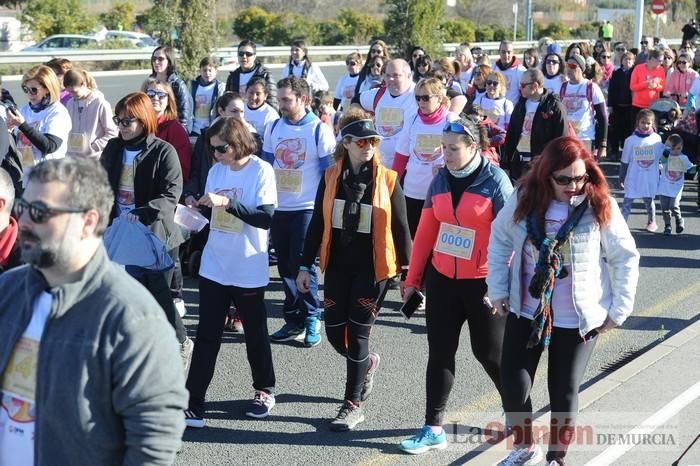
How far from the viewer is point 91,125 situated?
9.18 metres

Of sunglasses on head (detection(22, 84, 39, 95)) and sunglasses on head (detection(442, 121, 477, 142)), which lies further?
sunglasses on head (detection(22, 84, 39, 95))

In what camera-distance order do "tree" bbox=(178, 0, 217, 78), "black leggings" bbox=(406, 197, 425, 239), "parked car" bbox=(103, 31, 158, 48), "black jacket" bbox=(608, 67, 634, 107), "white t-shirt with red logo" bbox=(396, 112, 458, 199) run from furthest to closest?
"parked car" bbox=(103, 31, 158, 48), "tree" bbox=(178, 0, 217, 78), "black jacket" bbox=(608, 67, 634, 107), "black leggings" bbox=(406, 197, 425, 239), "white t-shirt with red logo" bbox=(396, 112, 458, 199)

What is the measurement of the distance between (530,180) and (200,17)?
14.4 meters

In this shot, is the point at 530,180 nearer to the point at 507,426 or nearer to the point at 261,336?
the point at 507,426

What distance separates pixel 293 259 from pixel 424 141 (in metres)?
1.57

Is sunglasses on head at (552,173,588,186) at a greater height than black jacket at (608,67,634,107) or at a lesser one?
greater

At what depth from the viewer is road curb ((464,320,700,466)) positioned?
5492mm

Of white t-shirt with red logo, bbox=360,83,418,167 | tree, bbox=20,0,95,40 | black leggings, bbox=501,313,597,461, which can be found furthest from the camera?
tree, bbox=20,0,95,40

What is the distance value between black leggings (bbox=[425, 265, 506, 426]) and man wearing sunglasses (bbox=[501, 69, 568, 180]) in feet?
Answer: 13.7

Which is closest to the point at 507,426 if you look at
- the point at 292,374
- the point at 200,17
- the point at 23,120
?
the point at 292,374

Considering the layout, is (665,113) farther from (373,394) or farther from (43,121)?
(373,394)

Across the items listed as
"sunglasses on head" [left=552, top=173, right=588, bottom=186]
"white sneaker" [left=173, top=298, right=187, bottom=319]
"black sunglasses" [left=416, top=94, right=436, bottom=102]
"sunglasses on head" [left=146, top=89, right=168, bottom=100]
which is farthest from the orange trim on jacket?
"sunglasses on head" [left=146, top=89, right=168, bottom=100]

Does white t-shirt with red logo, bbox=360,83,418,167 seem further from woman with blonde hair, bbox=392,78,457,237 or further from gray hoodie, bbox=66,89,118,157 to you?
gray hoodie, bbox=66,89,118,157

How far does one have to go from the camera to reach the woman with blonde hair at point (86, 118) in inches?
358
